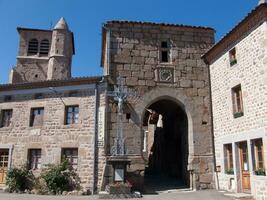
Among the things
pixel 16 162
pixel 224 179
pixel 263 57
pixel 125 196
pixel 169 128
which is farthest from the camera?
pixel 169 128

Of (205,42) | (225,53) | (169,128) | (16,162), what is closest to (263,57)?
(225,53)

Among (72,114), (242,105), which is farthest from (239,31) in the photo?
(72,114)

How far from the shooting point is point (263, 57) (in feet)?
32.3

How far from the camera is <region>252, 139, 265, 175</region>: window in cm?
986

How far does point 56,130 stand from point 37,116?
4.45 feet

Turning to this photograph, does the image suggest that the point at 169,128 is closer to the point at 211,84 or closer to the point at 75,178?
Answer: the point at 211,84

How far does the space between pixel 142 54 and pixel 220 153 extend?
18.6ft

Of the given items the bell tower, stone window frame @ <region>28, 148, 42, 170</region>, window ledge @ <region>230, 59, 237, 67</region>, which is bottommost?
stone window frame @ <region>28, 148, 42, 170</region>

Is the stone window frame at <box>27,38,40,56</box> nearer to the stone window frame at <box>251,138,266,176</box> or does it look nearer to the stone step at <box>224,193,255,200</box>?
the stone window frame at <box>251,138,266,176</box>

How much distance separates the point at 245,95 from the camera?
1076 cm

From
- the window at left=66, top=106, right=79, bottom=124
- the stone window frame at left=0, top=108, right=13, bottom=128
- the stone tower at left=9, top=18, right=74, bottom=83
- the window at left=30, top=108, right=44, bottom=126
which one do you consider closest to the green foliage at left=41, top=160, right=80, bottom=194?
the window at left=66, top=106, right=79, bottom=124

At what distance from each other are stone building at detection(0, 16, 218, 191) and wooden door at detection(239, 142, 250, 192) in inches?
79.6

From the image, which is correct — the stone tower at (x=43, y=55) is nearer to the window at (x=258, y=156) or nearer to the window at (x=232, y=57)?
the window at (x=232, y=57)

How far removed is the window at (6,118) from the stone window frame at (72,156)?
3.31 metres
